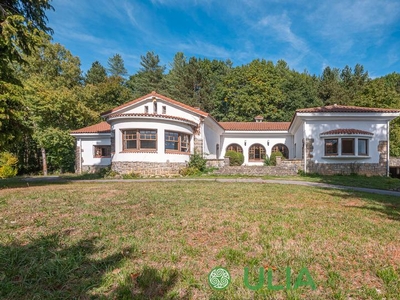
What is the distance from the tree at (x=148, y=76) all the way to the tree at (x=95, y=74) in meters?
5.42

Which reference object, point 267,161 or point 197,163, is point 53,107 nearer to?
point 197,163

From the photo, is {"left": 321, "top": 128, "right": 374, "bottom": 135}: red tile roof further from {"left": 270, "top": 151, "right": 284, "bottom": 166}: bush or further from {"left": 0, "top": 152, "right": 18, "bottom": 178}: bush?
{"left": 0, "top": 152, "right": 18, "bottom": 178}: bush

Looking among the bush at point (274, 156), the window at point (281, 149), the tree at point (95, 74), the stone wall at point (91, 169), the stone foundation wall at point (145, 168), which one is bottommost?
the stone wall at point (91, 169)

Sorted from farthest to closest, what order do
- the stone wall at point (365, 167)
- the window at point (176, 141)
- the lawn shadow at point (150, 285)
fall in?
1. the stone wall at point (365, 167)
2. the window at point (176, 141)
3. the lawn shadow at point (150, 285)

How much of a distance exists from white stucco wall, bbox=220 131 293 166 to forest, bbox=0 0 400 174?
1067 centimetres

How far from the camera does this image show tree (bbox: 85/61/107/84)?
40.9m

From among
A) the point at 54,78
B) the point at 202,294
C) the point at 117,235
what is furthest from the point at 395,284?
the point at 54,78

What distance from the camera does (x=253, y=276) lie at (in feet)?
9.00

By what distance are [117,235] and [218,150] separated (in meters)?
19.8

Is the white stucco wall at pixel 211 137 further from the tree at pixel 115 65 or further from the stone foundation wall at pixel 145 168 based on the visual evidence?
the tree at pixel 115 65

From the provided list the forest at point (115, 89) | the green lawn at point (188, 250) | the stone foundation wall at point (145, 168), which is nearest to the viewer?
the green lawn at point (188, 250)

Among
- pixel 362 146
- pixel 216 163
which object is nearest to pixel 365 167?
pixel 362 146

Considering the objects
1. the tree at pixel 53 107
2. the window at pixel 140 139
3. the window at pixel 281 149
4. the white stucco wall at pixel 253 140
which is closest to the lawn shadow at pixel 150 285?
the window at pixel 140 139

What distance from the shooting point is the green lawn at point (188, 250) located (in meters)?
2.53
